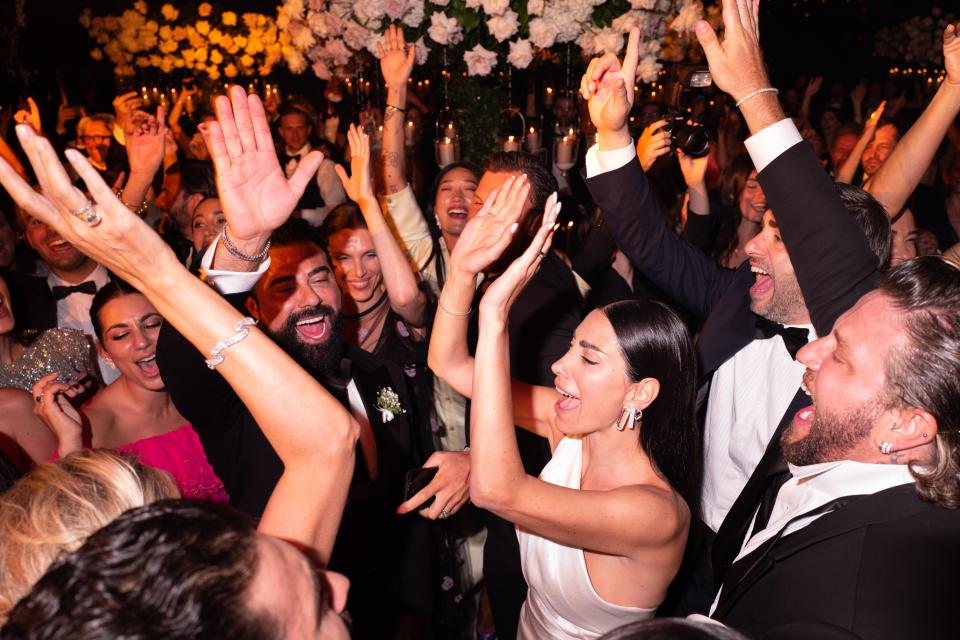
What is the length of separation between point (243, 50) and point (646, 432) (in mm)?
7145

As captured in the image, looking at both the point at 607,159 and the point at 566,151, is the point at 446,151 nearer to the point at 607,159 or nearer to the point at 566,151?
Result: the point at 566,151

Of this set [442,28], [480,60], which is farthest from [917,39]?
[442,28]

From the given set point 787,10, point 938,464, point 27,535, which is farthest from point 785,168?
point 787,10

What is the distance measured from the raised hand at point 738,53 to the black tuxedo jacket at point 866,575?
Answer: 3.29 ft

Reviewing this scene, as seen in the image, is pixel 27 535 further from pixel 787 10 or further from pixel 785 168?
pixel 787 10

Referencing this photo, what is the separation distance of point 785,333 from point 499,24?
176cm

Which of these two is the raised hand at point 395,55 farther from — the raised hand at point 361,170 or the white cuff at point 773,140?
the white cuff at point 773,140

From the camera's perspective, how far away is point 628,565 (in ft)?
6.43

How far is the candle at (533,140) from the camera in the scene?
3.93 m

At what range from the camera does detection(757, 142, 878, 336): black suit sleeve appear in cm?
183

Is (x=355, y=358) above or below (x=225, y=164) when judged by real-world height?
below

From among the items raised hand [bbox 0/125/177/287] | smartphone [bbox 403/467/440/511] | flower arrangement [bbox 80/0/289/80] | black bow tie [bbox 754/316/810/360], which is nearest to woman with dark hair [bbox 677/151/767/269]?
black bow tie [bbox 754/316/810/360]

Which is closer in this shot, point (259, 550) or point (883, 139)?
point (259, 550)

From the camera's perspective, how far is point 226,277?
5.25 ft
